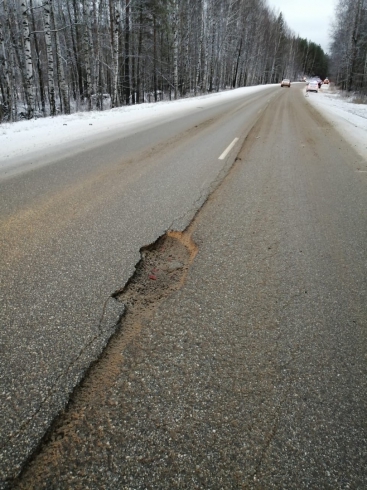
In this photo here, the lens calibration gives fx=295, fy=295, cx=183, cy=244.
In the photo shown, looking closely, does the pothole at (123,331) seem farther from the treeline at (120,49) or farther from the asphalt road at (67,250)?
the treeline at (120,49)

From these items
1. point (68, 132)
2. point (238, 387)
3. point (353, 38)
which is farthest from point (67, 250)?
point (353, 38)

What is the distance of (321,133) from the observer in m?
9.49

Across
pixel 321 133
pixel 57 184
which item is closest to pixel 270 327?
pixel 57 184

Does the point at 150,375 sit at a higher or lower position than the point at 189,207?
lower

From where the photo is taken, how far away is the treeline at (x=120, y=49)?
1745 cm

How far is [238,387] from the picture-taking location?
1616mm

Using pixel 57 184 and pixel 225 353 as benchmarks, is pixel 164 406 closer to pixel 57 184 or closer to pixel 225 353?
pixel 225 353

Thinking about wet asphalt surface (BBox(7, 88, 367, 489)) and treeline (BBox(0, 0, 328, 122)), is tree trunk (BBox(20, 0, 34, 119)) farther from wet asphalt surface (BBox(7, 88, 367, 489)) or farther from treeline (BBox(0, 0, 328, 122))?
wet asphalt surface (BBox(7, 88, 367, 489))

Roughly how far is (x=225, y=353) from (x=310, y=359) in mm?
520

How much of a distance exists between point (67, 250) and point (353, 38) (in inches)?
1493

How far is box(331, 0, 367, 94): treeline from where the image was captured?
28.9 meters

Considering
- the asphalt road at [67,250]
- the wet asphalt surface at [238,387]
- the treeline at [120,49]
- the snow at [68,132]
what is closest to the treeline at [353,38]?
the treeline at [120,49]

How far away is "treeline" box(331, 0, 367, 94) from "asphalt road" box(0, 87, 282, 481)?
Result: 2949cm

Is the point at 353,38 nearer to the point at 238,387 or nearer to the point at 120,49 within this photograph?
the point at 120,49
